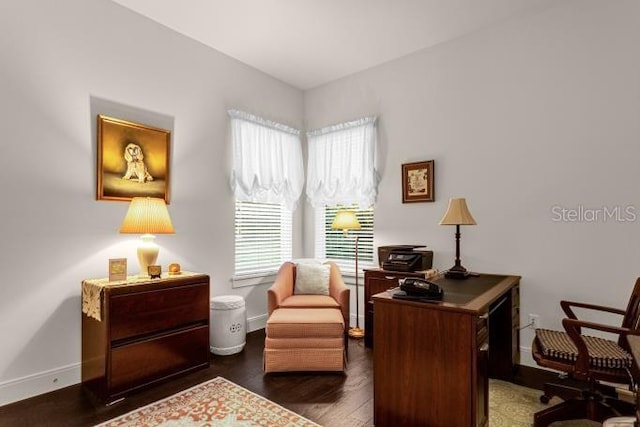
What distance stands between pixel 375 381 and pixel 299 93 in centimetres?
376

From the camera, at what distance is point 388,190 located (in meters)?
3.94

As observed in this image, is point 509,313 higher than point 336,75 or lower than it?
lower

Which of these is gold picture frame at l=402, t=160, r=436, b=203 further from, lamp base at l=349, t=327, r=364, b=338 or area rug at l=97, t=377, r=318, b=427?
area rug at l=97, t=377, r=318, b=427

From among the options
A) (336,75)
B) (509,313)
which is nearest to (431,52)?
(336,75)

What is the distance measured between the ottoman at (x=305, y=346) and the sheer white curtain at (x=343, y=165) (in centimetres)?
169

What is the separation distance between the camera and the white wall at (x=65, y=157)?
2.46 metres

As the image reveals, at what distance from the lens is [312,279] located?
11.9 feet

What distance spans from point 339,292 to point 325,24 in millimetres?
2533

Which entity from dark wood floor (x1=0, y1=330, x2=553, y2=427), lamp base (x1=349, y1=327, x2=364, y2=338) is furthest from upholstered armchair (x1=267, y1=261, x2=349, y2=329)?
lamp base (x1=349, y1=327, x2=364, y2=338)

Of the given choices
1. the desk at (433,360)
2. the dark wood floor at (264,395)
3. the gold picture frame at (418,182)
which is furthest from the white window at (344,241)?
the desk at (433,360)

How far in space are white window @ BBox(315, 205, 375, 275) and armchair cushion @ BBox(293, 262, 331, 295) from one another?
0.68m

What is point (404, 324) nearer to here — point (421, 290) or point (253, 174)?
point (421, 290)

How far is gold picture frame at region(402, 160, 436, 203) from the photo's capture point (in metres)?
3.57

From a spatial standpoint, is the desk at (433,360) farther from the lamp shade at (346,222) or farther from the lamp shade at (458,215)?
the lamp shade at (346,222)
